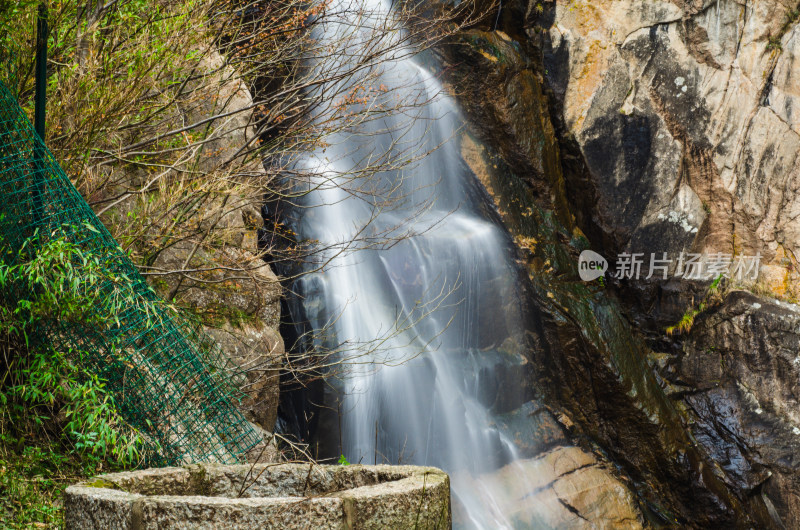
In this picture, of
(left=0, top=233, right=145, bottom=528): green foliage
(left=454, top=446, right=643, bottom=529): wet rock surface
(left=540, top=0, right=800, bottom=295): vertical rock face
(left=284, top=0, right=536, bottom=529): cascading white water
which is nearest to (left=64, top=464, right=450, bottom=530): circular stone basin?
(left=0, top=233, right=145, bottom=528): green foliage

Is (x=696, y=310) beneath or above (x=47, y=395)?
above

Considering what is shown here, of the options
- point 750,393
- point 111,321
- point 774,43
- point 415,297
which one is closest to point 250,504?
point 111,321

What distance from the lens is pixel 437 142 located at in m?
10.2

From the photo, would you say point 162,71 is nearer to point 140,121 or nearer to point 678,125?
point 140,121

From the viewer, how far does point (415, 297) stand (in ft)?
29.4

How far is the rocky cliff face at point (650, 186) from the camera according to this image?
950 centimetres

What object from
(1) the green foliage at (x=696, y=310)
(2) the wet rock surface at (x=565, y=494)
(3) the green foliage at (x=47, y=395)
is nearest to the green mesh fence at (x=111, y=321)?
(3) the green foliage at (x=47, y=395)

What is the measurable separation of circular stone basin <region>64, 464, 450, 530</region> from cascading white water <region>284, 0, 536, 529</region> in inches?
185

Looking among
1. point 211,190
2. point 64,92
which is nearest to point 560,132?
point 211,190
